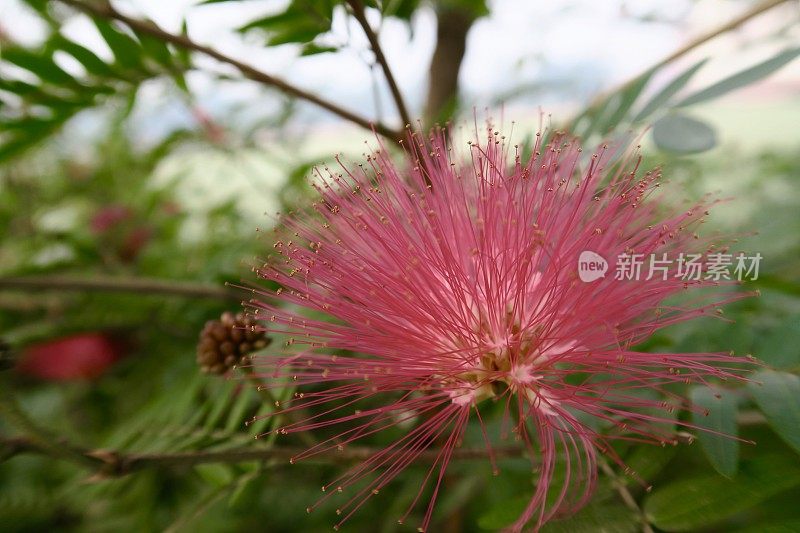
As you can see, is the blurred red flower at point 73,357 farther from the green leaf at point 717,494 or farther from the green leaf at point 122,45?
the green leaf at point 717,494

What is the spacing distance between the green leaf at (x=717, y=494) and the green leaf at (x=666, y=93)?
0.60 metres

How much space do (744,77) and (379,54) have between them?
0.60 meters

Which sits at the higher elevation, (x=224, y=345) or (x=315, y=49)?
(x=315, y=49)

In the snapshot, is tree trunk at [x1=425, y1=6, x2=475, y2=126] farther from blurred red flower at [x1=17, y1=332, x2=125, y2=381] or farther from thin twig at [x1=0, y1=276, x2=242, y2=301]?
blurred red flower at [x1=17, y1=332, x2=125, y2=381]

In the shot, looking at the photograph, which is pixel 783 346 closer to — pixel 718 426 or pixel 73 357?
pixel 718 426

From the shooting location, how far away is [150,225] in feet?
6.42

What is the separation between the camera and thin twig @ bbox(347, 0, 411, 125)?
2.77 feet

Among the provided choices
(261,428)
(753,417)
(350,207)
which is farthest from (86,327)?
(753,417)

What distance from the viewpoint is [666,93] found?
94cm

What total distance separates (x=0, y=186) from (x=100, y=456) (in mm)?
2094

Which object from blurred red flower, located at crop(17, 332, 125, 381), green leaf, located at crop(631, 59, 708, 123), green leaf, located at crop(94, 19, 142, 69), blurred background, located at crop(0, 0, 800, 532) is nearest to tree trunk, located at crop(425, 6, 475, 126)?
blurred background, located at crop(0, 0, 800, 532)

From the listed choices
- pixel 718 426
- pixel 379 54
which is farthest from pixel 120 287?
pixel 718 426

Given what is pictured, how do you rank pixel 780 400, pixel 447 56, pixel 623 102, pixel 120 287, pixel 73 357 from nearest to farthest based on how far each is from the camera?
pixel 780 400 < pixel 623 102 < pixel 120 287 < pixel 447 56 < pixel 73 357

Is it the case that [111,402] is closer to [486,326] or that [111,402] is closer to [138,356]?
[138,356]
